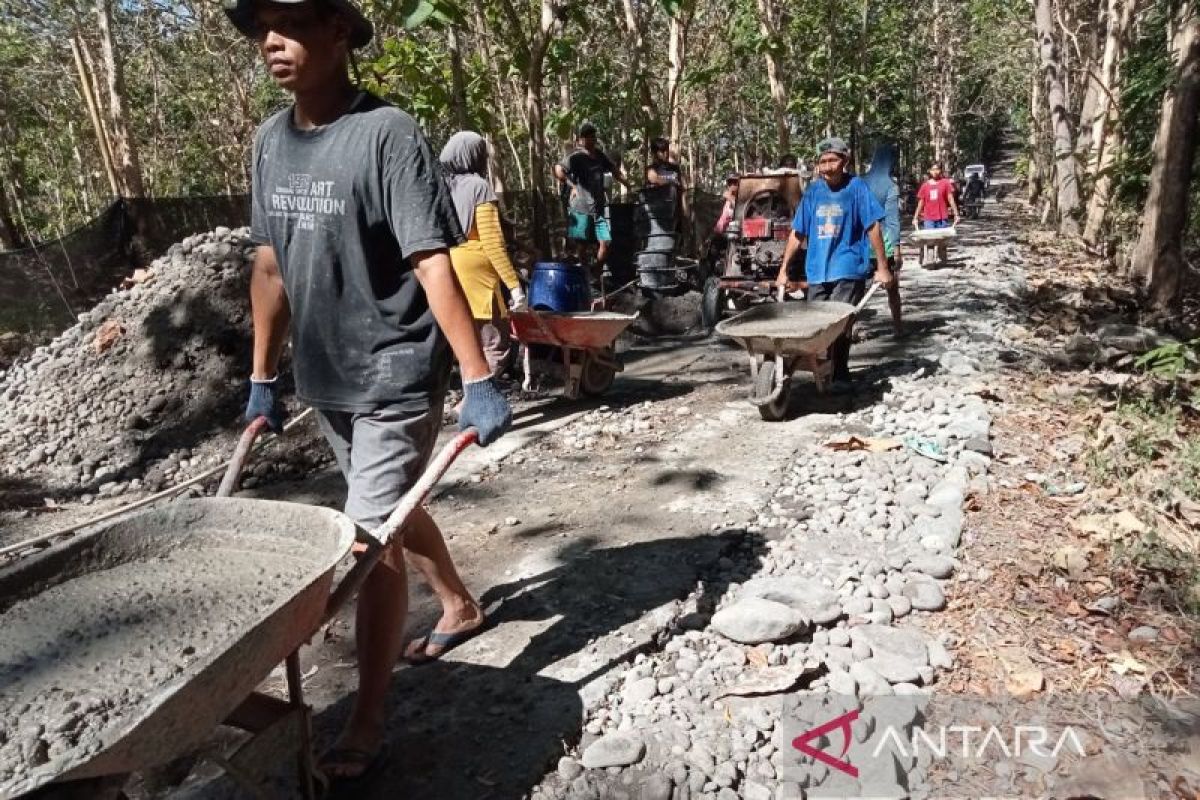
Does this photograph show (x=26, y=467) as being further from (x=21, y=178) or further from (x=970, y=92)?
(x=970, y=92)

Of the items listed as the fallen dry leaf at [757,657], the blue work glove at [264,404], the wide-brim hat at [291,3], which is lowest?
the fallen dry leaf at [757,657]

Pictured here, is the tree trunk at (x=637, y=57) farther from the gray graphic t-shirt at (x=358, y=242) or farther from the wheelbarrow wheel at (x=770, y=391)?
the gray graphic t-shirt at (x=358, y=242)

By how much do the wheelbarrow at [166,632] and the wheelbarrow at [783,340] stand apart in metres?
3.63

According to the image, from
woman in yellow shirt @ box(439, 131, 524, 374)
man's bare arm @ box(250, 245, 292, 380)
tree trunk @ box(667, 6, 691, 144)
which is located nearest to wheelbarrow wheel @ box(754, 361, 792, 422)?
woman in yellow shirt @ box(439, 131, 524, 374)

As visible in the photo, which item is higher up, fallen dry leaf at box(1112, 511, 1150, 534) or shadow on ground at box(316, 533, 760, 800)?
fallen dry leaf at box(1112, 511, 1150, 534)

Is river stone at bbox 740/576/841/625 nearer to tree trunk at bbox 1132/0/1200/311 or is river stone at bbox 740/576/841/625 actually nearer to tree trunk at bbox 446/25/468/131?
tree trunk at bbox 446/25/468/131

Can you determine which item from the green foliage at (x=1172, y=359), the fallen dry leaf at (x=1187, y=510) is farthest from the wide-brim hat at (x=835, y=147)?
the fallen dry leaf at (x=1187, y=510)

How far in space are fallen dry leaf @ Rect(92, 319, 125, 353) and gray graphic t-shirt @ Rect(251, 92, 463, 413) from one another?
533cm

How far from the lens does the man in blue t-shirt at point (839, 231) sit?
618 centimetres

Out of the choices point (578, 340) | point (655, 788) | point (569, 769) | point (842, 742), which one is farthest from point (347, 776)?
point (578, 340)

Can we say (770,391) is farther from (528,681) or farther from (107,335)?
(107,335)

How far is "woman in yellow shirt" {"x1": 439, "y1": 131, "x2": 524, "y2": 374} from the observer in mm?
5410

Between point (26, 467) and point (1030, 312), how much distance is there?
9.42m

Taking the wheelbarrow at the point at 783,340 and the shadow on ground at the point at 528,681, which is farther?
the wheelbarrow at the point at 783,340
